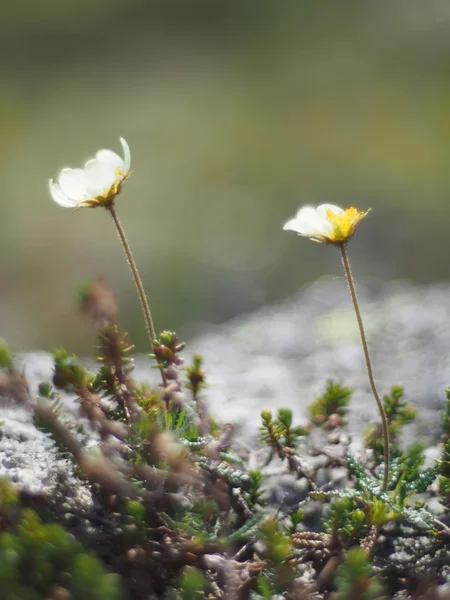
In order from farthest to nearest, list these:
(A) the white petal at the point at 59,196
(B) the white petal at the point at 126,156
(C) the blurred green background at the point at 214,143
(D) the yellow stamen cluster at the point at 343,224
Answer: (C) the blurred green background at the point at 214,143 → (A) the white petal at the point at 59,196 → (B) the white petal at the point at 126,156 → (D) the yellow stamen cluster at the point at 343,224

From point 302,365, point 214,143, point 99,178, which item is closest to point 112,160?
point 99,178

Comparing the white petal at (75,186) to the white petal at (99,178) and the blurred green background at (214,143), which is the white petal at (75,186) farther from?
the blurred green background at (214,143)

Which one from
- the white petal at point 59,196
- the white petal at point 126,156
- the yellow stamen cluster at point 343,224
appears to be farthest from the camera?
the white petal at point 59,196

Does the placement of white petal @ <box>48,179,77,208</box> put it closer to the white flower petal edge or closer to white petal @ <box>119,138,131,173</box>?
white petal @ <box>119,138,131,173</box>

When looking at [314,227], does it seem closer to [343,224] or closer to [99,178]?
[343,224]

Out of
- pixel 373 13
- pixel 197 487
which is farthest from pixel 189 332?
pixel 373 13

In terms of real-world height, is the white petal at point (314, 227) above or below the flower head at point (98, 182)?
below

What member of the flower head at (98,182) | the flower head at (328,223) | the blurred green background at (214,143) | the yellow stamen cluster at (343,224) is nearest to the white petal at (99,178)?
the flower head at (98,182)
